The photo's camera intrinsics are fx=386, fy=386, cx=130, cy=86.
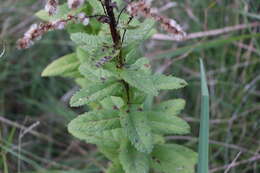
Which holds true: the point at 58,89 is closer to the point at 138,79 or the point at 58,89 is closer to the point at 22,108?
the point at 22,108

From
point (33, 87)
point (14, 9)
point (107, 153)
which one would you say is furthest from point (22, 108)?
point (107, 153)

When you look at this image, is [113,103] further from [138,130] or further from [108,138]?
[138,130]

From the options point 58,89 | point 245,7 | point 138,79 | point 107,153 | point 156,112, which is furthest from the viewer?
point 58,89

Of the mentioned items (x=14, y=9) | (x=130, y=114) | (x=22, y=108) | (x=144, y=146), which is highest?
(x=14, y=9)

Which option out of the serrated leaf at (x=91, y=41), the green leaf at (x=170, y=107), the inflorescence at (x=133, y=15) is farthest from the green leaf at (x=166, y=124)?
the inflorescence at (x=133, y=15)

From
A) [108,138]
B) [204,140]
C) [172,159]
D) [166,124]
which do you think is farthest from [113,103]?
[204,140]

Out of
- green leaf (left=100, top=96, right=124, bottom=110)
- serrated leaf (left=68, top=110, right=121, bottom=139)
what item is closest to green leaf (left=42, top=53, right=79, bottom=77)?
green leaf (left=100, top=96, right=124, bottom=110)
